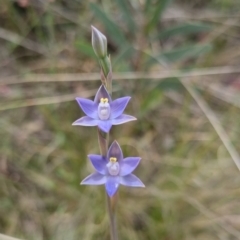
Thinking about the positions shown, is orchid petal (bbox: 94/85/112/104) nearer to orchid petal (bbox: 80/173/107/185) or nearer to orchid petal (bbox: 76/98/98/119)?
orchid petal (bbox: 76/98/98/119)

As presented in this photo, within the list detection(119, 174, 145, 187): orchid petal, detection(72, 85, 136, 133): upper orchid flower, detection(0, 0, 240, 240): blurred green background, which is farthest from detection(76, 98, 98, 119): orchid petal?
detection(0, 0, 240, 240): blurred green background

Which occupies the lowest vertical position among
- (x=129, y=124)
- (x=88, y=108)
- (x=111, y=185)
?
(x=111, y=185)

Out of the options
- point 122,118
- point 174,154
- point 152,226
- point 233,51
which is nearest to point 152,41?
point 233,51

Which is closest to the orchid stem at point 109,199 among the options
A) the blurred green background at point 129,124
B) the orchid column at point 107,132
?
the orchid column at point 107,132

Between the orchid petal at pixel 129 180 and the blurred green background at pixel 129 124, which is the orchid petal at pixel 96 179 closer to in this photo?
the orchid petal at pixel 129 180

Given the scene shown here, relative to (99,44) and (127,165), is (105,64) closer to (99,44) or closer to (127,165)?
(99,44)

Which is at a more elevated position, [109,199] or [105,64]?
[105,64]

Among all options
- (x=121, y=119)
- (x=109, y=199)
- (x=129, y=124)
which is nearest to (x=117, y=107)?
(x=121, y=119)
